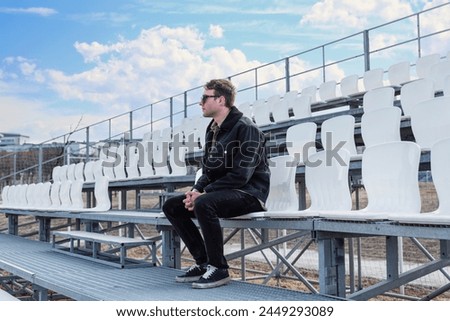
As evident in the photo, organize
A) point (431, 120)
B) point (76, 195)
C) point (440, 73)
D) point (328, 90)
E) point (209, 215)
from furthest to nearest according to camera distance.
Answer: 1. point (328, 90)
2. point (76, 195)
3. point (440, 73)
4. point (431, 120)
5. point (209, 215)

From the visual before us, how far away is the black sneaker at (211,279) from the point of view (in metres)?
2.77

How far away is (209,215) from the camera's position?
2.75 m

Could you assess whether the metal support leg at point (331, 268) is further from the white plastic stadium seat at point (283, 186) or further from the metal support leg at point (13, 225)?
the metal support leg at point (13, 225)

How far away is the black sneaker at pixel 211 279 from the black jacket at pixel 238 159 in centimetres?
41

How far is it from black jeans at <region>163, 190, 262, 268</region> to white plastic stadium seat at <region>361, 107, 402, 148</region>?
112 cm

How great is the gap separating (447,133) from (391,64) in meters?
4.00

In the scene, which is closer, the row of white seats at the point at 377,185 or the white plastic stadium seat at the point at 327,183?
the row of white seats at the point at 377,185

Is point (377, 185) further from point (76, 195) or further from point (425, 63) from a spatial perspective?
point (425, 63)

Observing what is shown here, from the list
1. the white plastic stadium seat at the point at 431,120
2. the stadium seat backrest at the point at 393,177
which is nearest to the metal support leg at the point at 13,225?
the white plastic stadium seat at the point at 431,120

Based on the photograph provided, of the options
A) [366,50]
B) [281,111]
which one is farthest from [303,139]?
[366,50]

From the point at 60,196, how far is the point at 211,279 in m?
4.18

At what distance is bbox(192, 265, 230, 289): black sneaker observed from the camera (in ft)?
9.09
